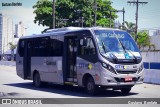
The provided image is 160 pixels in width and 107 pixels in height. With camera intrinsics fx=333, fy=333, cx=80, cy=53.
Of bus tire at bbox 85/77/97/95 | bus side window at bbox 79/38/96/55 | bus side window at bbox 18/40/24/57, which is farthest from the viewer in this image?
bus side window at bbox 18/40/24/57

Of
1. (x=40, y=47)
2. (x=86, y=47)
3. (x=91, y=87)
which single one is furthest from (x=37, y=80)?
(x=91, y=87)

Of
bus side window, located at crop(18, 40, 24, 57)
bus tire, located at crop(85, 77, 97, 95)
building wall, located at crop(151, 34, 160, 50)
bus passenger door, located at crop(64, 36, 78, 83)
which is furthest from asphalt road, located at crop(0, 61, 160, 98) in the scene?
building wall, located at crop(151, 34, 160, 50)

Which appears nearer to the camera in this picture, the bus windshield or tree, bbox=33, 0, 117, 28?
the bus windshield

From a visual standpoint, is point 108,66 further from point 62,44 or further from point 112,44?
point 62,44

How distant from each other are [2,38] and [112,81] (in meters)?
148

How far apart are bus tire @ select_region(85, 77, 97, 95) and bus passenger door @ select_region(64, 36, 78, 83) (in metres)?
1.24

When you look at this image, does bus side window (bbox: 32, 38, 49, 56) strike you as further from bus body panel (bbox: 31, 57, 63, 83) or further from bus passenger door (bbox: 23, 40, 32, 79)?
bus passenger door (bbox: 23, 40, 32, 79)

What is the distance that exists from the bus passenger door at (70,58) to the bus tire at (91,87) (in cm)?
124

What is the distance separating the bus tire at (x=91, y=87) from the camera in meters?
14.9

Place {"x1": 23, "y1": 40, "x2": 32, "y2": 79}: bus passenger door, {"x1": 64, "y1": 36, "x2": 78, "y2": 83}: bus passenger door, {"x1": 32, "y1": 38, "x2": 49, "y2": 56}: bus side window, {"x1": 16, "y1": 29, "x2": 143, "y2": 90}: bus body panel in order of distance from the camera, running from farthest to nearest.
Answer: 1. {"x1": 23, "y1": 40, "x2": 32, "y2": 79}: bus passenger door
2. {"x1": 32, "y1": 38, "x2": 49, "y2": 56}: bus side window
3. {"x1": 64, "y1": 36, "x2": 78, "y2": 83}: bus passenger door
4. {"x1": 16, "y1": 29, "x2": 143, "y2": 90}: bus body panel

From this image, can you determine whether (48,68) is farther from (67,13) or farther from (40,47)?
(67,13)

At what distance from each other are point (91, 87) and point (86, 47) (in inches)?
74.4

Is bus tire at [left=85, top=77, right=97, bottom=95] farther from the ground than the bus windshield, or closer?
closer

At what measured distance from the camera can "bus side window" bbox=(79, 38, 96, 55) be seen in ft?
49.5
